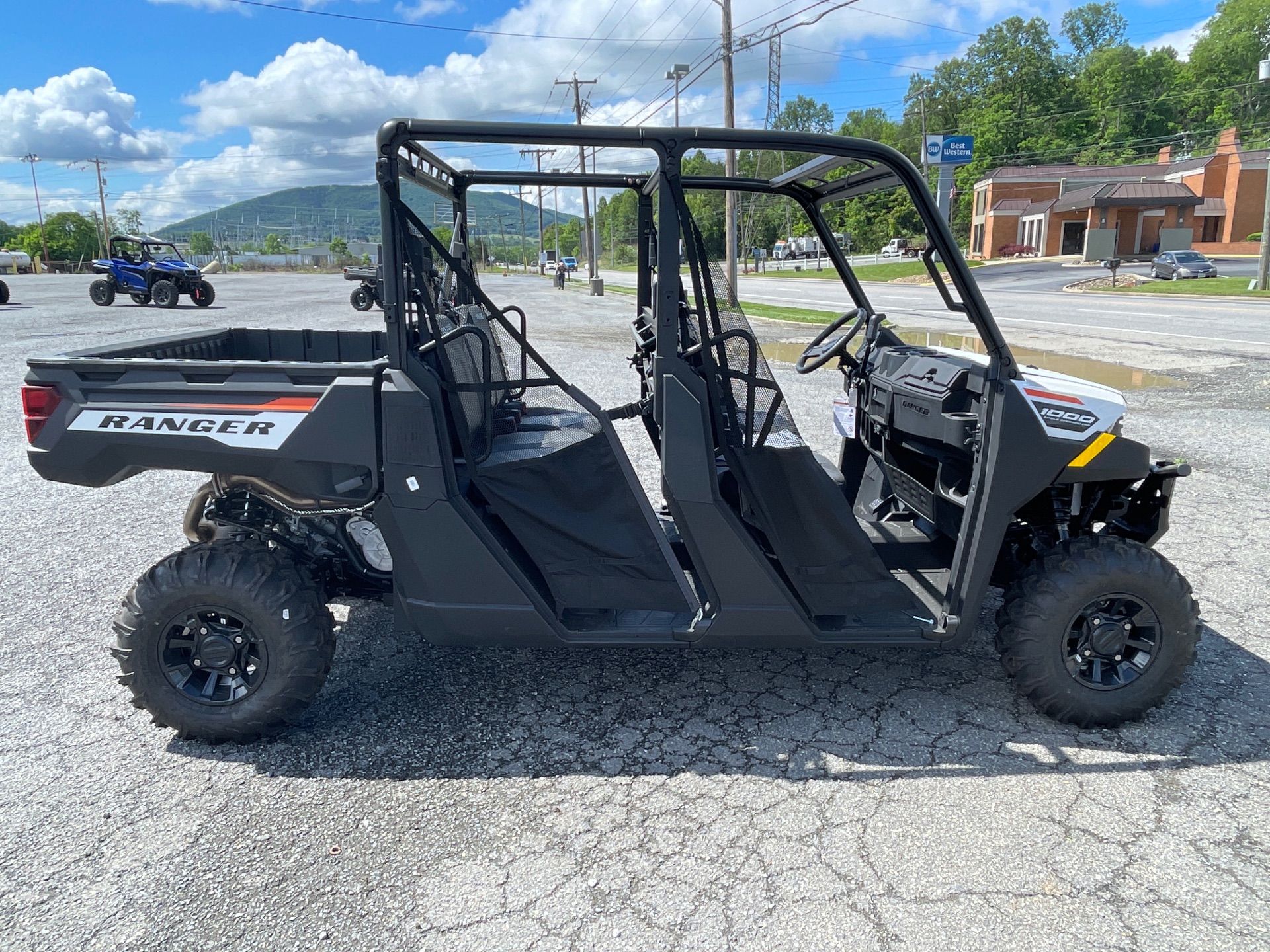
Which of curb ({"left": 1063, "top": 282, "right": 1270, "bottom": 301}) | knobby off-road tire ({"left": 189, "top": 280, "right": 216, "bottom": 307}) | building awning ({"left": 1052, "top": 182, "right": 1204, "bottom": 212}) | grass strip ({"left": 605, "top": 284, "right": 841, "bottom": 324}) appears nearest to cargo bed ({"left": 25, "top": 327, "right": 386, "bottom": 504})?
grass strip ({"left": 605, "top": 284, "right": 841, "bottom": 324})

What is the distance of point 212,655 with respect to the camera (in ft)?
10.4

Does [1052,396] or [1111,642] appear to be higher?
[1052,396]

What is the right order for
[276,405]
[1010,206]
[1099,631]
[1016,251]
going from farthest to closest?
[1010,206]
[1016,251]
[1099,631]
[276,405]

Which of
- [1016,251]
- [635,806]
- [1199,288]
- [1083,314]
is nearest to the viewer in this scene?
[635,806]

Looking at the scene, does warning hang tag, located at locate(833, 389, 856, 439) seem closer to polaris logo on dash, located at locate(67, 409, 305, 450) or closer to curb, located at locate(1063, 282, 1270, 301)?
polaris logo on dash, located at locate(67, 409, 305, 450)

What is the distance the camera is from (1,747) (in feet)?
10.5

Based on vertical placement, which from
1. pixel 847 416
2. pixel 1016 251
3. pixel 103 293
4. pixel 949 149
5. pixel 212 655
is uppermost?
pixel 949 149

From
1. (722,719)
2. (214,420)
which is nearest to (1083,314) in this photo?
(722,719)

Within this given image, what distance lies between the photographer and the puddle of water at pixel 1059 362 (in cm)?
1115

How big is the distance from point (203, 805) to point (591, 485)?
5.47ft

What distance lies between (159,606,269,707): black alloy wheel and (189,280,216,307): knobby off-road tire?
78.8 feet

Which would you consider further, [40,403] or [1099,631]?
[1099,631]

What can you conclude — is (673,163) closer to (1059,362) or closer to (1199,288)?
(1059,362)

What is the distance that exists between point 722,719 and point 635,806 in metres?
0.64
